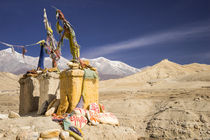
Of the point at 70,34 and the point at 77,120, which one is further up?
the point at 70,34

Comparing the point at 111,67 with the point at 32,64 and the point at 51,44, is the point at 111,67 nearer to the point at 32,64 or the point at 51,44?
the point at 32,64

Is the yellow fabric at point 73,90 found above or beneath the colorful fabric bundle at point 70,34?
beneath

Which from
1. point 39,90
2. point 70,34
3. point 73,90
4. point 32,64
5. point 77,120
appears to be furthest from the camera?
point 32,64

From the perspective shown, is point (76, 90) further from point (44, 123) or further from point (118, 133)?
point (118, 133)

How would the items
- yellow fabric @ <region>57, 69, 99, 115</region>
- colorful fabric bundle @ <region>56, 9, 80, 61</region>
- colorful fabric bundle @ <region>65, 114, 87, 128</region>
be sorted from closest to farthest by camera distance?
colorful fabric bundle @ <region>65, 114, 87, 128</region>
yellow fabric @ <region>57, 69, 99, 115</region>
colorful fabric bundle @ <region>56, 9, 80, 61</region>

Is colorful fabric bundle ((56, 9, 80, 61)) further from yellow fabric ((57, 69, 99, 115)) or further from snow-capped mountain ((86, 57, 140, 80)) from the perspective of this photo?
snow-capped mountain ((86, 57, 140, 80))

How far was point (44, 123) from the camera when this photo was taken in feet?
14.9

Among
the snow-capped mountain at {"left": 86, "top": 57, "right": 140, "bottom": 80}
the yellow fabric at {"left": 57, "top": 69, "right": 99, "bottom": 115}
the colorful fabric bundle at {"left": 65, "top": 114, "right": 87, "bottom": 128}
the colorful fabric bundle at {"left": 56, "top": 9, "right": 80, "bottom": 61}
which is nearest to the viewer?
the colorful fabric bundle at {"left": 65, "top": 114, "right": 87, "bottom": 128}

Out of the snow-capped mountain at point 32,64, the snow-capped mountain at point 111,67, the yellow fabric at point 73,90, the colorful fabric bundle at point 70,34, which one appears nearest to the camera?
the yellow fabric at point 73,90

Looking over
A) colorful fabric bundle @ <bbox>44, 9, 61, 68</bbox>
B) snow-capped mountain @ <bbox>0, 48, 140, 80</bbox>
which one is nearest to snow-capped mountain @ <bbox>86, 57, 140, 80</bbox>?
snow-capped mountain @ <bbox>0, 48, 140, 80</bbox>

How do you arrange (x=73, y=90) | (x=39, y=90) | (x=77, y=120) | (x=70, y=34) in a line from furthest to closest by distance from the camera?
(x=39, y=90) → (x=70, y=34) → (x=73, y=90) → (x=77, y=120)

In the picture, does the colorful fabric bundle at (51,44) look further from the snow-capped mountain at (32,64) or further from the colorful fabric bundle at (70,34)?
the snow-capped mountain at (32,64)

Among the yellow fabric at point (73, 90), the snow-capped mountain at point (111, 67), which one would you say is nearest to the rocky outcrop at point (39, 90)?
the yellow fabric at point (73, 90)

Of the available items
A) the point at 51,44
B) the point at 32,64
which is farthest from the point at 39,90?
the point at 32,64
